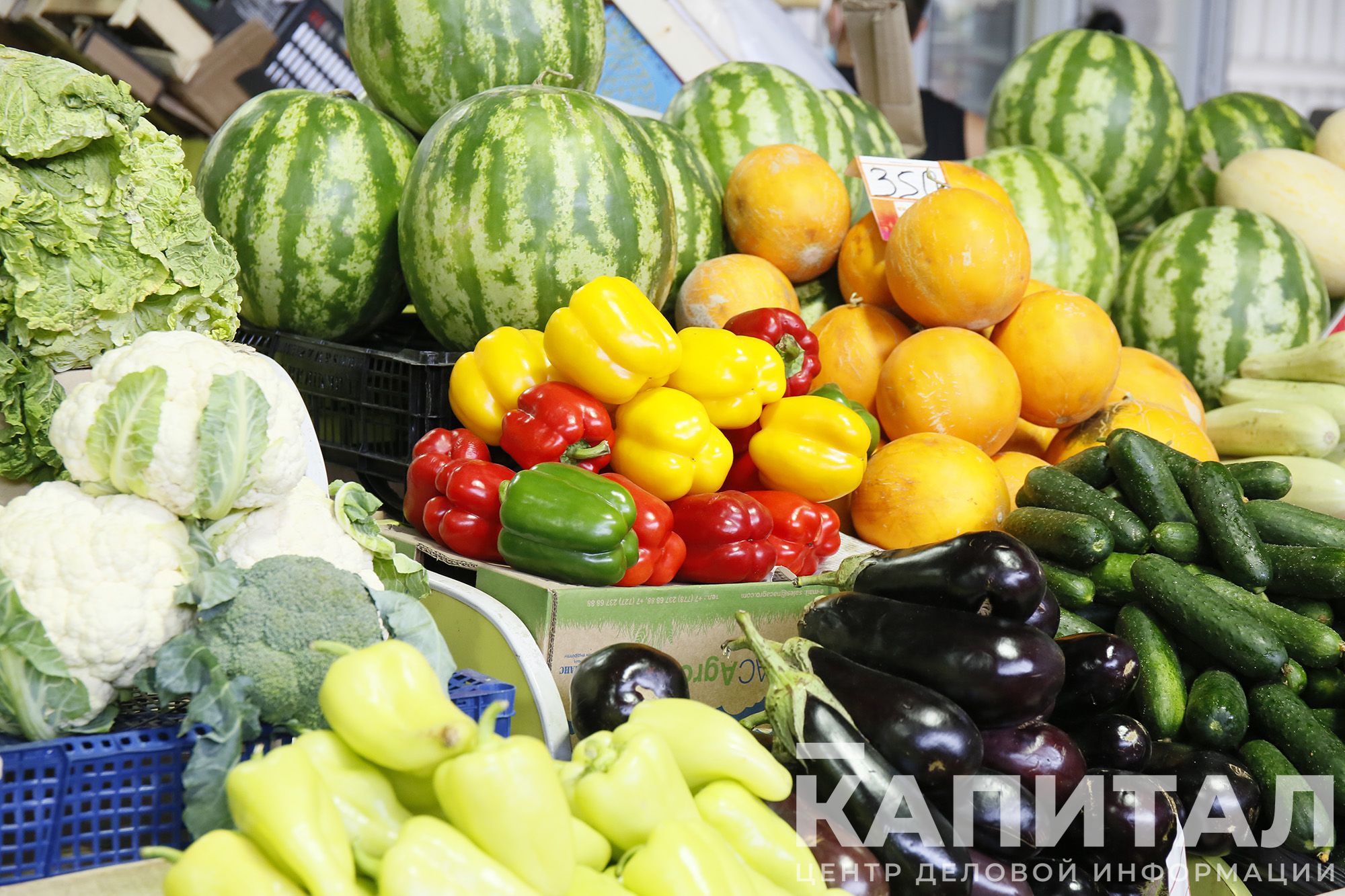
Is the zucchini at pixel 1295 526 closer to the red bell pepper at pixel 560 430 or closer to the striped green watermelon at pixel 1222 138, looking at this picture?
the red bell pepper at pixel 560 430

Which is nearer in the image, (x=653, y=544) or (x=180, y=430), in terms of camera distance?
(x=180, y=430)

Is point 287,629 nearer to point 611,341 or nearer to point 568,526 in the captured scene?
point 568,526

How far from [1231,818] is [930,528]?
2.35 ft

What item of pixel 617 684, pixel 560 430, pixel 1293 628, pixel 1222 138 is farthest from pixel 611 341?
pixel 1222 138

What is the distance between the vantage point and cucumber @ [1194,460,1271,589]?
1.80 meters

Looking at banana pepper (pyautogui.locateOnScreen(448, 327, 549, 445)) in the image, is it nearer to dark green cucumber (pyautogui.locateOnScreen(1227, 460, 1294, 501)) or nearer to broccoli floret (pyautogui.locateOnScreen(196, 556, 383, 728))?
broccoli floret (pyautogui.locateOnScreen(196, 556, 383, 728))

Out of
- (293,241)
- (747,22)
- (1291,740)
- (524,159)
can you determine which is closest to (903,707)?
(1291,740)

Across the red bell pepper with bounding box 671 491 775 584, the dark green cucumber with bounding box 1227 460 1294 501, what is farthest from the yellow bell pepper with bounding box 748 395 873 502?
the dark green cucumber with bounding box 1227 460 1294 501

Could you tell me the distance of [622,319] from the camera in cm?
182

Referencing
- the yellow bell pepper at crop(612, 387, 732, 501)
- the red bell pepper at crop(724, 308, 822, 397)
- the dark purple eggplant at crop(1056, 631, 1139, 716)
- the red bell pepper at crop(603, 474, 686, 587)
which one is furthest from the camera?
the red bell pepper at crop(724, 308, 822, 397)

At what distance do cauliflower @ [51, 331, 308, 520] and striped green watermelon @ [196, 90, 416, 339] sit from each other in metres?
0.93

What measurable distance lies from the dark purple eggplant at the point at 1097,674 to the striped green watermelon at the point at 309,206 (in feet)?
5.24

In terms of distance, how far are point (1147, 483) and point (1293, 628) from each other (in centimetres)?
33

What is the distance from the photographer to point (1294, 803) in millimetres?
1545
